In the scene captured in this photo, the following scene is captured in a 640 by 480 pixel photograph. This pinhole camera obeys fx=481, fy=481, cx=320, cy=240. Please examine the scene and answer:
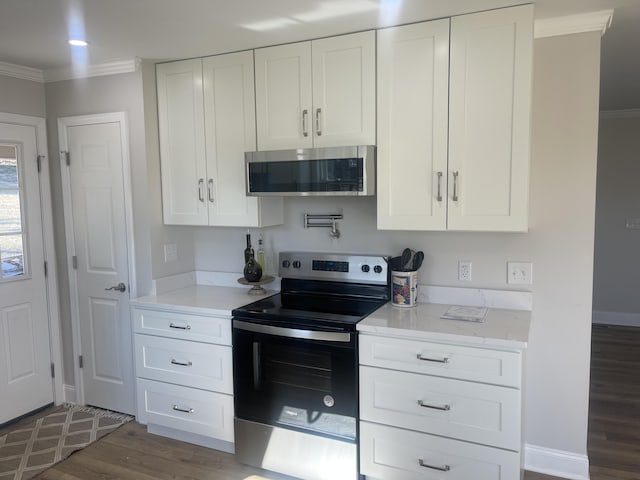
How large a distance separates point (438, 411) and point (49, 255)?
2.81 m

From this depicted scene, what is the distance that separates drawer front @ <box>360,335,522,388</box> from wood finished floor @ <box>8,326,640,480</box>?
0.87m

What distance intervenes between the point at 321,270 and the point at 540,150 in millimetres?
1395

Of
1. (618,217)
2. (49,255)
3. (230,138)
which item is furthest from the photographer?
(618,217)

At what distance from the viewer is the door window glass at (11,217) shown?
10.2ft

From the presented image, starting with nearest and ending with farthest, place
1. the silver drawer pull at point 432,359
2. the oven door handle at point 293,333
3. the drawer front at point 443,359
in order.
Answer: the drawer front at point 443,359 < the silver drawer pull at point 432,359 < the oven door handle at point 293,333

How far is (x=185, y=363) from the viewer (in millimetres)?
2812

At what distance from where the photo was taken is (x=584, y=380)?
2.52 m

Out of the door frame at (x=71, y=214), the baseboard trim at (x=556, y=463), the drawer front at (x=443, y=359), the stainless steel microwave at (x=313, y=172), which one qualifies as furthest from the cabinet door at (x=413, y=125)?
the door frame at (x=71, y=214)

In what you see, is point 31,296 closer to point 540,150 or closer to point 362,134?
point 362,134

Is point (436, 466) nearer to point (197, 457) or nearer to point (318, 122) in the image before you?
point (197, 457)

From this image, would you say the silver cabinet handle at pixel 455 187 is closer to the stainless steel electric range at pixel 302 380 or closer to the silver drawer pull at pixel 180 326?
the stainless steel electric range at pixel 302 380

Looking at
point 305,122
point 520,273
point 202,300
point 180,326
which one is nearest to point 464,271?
point 520,273

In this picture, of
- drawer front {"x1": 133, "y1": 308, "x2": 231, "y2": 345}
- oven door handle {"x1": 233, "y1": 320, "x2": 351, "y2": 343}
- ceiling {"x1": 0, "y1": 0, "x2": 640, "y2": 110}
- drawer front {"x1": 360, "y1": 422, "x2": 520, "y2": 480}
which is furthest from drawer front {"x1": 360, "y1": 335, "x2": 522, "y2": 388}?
ceiling {"x1": 0, "y1": 0, "x2": 640, "y2": 110}

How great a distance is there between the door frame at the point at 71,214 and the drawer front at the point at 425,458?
1.83 m
